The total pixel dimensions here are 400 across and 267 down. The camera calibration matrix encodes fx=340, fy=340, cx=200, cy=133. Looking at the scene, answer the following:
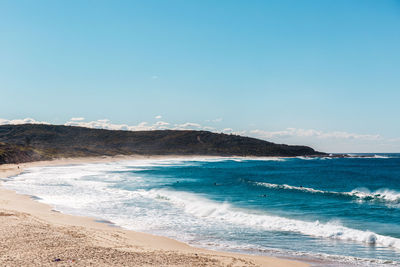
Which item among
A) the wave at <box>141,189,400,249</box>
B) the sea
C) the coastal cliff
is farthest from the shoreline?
the coastal cliff

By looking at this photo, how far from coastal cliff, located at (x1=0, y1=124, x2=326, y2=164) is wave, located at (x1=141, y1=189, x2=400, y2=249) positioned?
341ft

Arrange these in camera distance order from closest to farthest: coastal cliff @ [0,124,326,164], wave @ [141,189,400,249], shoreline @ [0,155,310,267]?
shoreline @ [0,155,310,267]
wave @ [141,189,400,249]
coastal cliff @ [0,124,326,164]

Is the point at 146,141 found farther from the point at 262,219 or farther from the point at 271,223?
the point at 271,223

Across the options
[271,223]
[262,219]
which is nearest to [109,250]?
[271,223]

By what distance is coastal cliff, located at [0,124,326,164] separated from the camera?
138000 mm

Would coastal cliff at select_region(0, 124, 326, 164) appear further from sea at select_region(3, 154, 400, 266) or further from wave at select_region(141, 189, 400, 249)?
wave at select_region(141, 189, 400, 249)

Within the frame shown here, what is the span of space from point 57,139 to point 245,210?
13487 centimetres

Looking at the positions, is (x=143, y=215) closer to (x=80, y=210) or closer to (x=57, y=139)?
(x=80, y=210)

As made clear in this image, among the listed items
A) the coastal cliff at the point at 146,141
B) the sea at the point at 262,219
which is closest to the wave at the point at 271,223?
the sea at the point at 262,219

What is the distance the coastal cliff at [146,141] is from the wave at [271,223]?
104m

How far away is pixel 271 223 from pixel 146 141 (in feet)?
480

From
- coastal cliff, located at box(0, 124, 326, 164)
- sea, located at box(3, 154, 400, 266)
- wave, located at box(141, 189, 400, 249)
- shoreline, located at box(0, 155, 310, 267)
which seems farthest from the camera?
coastal cliff, located at box(0, 124, 326, 164)

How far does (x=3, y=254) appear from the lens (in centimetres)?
984

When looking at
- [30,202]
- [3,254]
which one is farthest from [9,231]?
[30,202]
